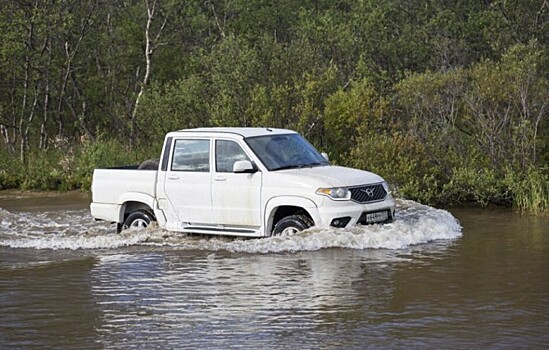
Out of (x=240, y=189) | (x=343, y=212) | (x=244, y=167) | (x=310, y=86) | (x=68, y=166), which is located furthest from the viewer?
(x=68, y=166)

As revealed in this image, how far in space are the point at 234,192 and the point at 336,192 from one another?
5.08ft

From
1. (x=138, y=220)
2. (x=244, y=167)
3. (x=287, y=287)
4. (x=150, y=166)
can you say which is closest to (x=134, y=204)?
(x=138, y=220)

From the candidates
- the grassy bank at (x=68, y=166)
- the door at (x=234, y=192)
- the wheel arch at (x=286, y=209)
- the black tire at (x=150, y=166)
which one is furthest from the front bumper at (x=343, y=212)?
the grassy bank at (x=68, y=166)

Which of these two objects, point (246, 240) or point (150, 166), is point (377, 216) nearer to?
point (246, 240)

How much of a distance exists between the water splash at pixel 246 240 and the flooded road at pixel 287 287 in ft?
0.08

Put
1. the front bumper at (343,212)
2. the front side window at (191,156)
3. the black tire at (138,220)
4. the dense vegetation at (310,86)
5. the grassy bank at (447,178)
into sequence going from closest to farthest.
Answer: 1. the front bumper at (343,212)
2. the front side window at (191,156)
3. the black tire at (138,220)
4. the grassy bank at (447,178)
5. the dense vegetation at (310,86)

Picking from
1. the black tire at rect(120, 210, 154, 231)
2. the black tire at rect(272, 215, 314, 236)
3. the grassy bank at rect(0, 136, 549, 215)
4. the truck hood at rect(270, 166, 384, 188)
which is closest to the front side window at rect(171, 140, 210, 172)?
the black tire at rect(120, 210, 154, 231)

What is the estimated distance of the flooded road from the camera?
8969 mm

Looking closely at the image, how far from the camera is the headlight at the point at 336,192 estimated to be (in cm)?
1371

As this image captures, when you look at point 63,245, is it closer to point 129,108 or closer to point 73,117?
point 129,108

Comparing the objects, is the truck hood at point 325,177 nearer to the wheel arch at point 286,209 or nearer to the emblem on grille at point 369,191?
the emblem on grille at point 369,191

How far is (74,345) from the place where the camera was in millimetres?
8758

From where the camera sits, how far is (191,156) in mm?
14969

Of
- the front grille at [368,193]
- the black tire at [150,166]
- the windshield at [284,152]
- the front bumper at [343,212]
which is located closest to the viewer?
the front bumper at [343,212]
